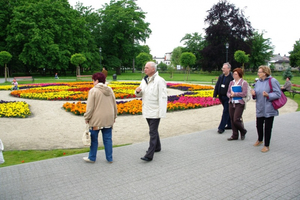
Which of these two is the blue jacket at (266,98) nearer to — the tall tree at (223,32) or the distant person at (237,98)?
the distant person at (237,98)

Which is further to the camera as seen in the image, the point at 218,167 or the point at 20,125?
the point at 20,125

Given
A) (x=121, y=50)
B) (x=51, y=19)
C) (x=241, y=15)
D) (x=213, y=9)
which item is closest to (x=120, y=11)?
(x=121, y=50)

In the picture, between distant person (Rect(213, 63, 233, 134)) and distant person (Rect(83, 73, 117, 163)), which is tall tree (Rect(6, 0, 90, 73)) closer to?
distant person (Rect(213, 63, 233, 134))


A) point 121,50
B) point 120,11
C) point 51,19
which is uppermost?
point 120,11

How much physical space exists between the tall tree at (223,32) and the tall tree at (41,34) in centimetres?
2838

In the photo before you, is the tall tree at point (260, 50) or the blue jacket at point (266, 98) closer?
the blue jacket at point (266, 98)

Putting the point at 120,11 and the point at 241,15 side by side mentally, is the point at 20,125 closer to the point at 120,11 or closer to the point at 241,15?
the point at 120,11

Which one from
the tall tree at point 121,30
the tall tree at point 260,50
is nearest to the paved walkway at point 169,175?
the tall tree at point 121,30

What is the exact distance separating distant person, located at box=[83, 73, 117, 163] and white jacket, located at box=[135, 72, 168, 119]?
68cm

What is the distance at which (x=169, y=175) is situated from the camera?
4168 mm

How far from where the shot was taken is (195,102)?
12.3m

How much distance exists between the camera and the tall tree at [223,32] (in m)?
51.9

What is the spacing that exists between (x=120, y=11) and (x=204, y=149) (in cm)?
5032

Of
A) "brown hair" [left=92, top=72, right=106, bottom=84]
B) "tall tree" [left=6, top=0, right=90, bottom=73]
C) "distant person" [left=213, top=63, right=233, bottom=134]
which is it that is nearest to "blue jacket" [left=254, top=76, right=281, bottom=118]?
"distant person" [left=213, top=63, right=233, bottom=134]
